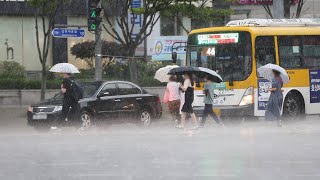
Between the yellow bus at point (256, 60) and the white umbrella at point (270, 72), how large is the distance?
87 cm

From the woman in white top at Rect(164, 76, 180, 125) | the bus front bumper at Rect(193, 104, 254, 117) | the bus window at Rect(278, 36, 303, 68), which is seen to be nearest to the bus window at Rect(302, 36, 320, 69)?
the bus window at Rect(278, 36, 303, 68)

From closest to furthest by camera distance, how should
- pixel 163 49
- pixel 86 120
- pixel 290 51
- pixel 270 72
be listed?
pixel 86 120 < pixel 270 72 < pixel 290 51 < pixel 163 49

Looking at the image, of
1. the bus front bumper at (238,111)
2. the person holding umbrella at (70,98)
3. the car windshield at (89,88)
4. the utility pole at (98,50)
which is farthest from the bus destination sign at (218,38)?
the person holding umbrella at (70,98)

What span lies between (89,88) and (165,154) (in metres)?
8.20

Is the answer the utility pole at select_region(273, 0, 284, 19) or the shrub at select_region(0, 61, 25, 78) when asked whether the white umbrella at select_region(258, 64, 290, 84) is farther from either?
the shrub at select_region(0, 61, 25, 78)

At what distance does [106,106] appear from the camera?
22438mm

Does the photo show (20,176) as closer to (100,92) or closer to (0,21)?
(100,92)

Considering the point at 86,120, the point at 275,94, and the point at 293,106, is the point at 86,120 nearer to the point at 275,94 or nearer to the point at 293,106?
the point at 275,94

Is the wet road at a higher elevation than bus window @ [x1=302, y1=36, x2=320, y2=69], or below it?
below

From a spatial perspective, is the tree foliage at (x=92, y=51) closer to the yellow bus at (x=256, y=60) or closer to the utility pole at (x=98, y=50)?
the utility pole at (x=98, y=50)

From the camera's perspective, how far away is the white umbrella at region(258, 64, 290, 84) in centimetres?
2162

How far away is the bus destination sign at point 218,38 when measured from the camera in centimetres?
2397

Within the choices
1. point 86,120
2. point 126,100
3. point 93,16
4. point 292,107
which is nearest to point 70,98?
point 86,120

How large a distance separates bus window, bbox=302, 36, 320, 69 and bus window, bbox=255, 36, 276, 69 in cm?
118
